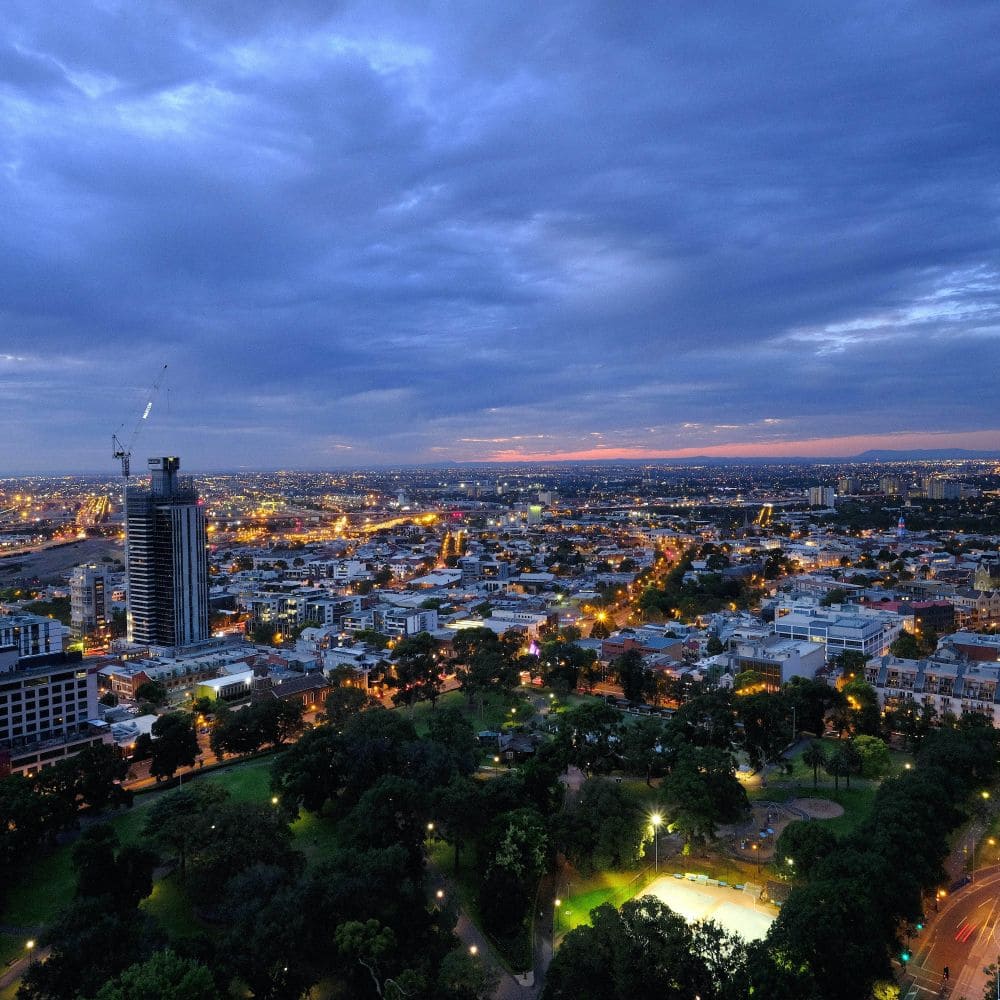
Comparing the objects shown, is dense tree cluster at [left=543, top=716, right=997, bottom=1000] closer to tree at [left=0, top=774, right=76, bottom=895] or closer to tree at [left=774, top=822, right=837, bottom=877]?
tree at [left=774, top=822, right=837, bottom=877]

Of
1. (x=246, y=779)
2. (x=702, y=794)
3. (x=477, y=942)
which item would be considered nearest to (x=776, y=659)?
(x=702, y=794)

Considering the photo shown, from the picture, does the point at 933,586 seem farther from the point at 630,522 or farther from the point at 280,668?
the point at 630,522

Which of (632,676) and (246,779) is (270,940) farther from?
(632,676)

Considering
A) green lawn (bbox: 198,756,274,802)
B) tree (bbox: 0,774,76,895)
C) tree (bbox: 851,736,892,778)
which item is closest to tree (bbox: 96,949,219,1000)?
tree (bbox: 0,774,76,895)

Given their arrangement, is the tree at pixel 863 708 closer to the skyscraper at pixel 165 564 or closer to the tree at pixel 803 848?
the tree at pixel 803 848

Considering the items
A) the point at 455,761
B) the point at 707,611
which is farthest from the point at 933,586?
the point at 455,761

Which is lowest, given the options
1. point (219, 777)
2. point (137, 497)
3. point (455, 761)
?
point (219, 777)
